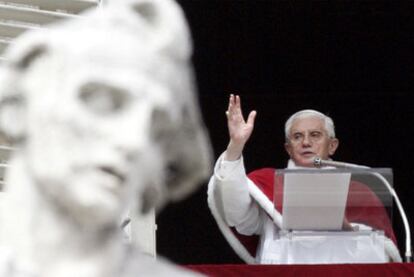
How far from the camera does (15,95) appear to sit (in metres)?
2.63

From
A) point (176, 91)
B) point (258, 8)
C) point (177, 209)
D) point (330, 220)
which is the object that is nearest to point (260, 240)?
point (330, 220)

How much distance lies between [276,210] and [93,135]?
4.55 meters

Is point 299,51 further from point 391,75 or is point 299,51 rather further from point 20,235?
point 20,235

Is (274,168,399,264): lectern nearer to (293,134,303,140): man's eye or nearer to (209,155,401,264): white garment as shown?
(209,155,401,264): white garment

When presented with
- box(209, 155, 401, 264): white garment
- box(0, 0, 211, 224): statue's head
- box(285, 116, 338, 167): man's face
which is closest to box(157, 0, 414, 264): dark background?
box(285, 116, 338, 167): man's face

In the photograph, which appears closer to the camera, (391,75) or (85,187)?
(85,187)

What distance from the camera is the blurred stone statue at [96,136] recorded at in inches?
100.0

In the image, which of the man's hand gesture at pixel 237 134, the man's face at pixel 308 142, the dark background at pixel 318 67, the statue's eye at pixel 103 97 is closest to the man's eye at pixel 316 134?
the man's face at pixel 308 142

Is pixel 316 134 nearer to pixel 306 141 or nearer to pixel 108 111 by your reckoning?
pixel 306 141

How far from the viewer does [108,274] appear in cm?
254

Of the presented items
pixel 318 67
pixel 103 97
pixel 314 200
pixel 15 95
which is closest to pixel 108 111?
pixel 103 97

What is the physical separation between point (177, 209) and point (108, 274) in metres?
7.60

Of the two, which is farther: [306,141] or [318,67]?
[318,67]

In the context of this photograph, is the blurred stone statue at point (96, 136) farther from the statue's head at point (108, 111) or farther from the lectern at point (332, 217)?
the lectern at point (332, 217)
